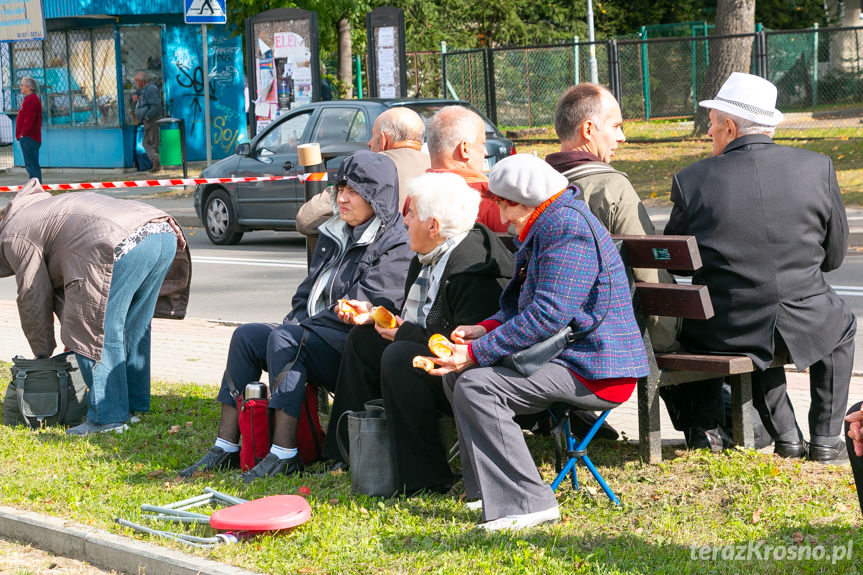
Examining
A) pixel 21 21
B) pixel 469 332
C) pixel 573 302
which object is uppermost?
pixel 21 21

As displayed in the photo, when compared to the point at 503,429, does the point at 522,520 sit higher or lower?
lower

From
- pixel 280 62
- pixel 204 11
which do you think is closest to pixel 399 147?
pixel 204 11

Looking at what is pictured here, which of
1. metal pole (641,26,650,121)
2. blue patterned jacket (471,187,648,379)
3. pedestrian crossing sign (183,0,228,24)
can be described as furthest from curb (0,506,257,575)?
metal pole (641,26,650,121)

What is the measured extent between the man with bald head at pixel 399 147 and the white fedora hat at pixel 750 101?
Result: 7.00ft

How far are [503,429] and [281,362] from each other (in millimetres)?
1439

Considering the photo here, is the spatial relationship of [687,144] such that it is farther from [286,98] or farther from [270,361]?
[270,361]

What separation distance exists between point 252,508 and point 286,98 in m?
15.9

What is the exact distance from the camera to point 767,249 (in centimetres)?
494

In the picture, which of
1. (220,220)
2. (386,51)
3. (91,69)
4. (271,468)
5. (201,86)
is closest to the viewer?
(271,468)

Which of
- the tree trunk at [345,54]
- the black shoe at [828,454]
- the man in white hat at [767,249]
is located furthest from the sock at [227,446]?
the tree trunk at [345,54]

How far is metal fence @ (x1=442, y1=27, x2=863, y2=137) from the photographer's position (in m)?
23.1

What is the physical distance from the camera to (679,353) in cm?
506

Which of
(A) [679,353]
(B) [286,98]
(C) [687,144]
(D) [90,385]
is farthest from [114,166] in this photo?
(A) [679,353]

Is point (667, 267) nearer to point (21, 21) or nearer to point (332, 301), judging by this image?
point (332, 301)
